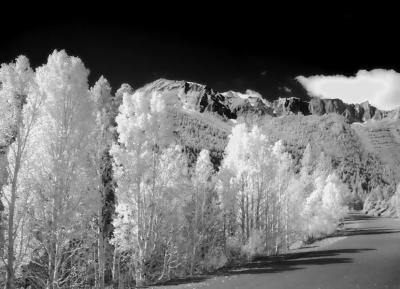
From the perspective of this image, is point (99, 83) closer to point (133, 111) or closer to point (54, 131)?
point (133, 111)

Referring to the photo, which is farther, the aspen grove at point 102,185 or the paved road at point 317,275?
the paved road at point 317,275

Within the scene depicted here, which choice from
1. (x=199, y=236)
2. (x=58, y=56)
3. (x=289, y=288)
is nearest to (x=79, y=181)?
(x=58, y=56)

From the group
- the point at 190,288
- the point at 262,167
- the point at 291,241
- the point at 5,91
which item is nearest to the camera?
the point at 5,91

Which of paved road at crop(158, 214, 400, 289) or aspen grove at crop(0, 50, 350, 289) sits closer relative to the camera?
aspen grove at crop(0, 50, 350, 289)

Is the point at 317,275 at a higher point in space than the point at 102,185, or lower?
lower

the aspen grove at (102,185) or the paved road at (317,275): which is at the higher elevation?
→ the aspen grove at (102,185)

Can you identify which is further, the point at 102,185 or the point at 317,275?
the point at 102,185

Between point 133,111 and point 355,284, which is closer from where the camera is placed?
point 355,284

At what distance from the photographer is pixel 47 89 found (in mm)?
22375

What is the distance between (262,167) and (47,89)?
29.9 meters

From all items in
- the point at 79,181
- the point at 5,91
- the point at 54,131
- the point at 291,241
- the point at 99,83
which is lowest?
the point at 291,241

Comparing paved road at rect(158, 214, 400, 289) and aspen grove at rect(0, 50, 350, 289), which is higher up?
aspen grove at rect(0, 50, 350, 289)

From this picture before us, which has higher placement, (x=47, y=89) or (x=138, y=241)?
(x=47, y=89)

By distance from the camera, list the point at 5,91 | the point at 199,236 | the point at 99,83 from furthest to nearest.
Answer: the point at 199,236, the point at 99,83, the point at 5,91
